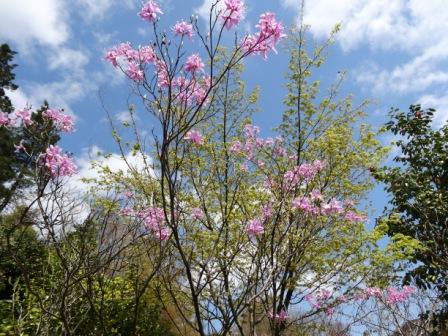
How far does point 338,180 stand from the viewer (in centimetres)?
955

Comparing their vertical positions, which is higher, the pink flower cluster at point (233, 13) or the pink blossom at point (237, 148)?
the pink blossom at point (237, 148)

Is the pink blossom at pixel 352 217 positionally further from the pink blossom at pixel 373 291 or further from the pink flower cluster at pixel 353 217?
the pink blossom at pixel 373 291

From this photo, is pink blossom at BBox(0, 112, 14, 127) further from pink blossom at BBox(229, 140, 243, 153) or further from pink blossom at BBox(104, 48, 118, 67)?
pink blossom at BBox(229, 140, 243, 153)

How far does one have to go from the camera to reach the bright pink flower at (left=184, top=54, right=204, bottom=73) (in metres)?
3.82

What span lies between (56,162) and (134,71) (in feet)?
3.31

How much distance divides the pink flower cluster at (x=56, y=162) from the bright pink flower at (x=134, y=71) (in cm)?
89

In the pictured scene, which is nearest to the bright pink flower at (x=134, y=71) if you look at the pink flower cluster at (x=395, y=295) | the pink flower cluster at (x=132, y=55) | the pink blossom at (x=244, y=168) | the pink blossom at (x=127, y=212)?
the pink flower cluster at (x=132, y=55)

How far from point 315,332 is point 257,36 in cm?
771

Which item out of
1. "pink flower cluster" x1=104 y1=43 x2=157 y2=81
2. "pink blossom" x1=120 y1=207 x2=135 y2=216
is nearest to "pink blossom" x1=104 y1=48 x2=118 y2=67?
"pink flower cluster" x1=104 y1=43 x2=157 y2=81

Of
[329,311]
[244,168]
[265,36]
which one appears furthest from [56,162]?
[329,311]

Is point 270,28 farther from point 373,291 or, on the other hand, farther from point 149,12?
point 373,291

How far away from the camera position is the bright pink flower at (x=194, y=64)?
3.82 metres

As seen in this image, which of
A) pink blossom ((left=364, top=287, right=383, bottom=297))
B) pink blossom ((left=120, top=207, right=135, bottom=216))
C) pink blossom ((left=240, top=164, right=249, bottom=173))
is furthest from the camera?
pink blossom ((left=240, top=164, right=249, bottom=173))

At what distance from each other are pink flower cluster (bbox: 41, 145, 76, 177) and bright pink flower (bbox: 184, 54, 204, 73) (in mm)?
1288
